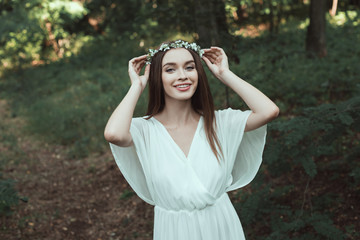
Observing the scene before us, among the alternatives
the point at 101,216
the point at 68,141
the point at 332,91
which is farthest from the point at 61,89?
the point at 332,91

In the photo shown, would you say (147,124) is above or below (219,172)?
above

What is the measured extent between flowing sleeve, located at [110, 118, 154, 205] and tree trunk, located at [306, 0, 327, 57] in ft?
20.9

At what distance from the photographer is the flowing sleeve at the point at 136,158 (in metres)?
2.02

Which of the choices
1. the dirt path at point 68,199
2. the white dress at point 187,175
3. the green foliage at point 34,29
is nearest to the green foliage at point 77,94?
the dirt path at point 68,199

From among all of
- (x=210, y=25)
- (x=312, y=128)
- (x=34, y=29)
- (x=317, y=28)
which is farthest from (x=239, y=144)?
(x=34, y=29)

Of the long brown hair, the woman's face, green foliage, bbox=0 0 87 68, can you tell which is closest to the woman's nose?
the woman's face

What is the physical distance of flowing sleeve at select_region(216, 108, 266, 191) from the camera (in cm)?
210

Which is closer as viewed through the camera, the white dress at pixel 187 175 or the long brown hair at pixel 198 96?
the white dress at pixel 187 175

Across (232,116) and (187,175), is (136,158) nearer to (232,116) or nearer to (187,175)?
(187,175)

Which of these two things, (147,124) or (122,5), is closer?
(147,124)

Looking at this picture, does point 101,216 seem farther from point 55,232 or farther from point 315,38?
point 315,38

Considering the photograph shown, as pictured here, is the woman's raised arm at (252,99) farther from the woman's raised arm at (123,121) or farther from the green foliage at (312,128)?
the green foliage at (312,128)

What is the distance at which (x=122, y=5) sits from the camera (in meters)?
12.9

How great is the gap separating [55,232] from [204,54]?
3.36 metres
